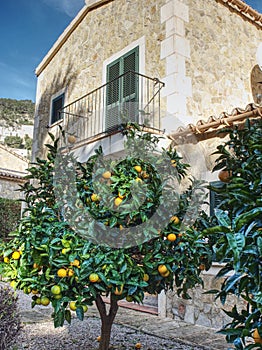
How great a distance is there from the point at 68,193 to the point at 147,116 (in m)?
4.55

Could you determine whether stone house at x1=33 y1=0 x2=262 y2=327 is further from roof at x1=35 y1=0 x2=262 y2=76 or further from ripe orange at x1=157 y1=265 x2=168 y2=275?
ripe orange at x1=157 y1=265 x2=168 y2=275

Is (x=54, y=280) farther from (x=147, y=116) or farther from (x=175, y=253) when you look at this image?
(x=147, y=116)

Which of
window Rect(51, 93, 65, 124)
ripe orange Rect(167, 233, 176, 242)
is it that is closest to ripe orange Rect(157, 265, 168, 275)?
ripe orange Rect(167, 233, 176, 242)

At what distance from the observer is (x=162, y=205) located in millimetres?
2799

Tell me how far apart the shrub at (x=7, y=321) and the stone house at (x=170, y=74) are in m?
3.44

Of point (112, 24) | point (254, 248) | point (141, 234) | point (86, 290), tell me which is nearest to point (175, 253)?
point (141, 234)

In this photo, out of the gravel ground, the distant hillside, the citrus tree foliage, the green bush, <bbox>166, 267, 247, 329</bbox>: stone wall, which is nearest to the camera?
the citrus tree foliage

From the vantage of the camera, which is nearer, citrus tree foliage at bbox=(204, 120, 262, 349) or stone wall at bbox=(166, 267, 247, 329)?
citrus tree foliage at bbox=(204, 120, 262, 349)

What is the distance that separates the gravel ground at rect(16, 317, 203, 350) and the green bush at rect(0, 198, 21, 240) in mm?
9809

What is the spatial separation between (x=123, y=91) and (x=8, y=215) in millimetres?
9068

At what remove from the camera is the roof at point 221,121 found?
495 centimetres

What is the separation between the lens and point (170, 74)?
700 cm

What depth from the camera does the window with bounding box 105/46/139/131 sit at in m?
7.63

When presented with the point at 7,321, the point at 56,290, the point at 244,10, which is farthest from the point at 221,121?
the point at 244,10
